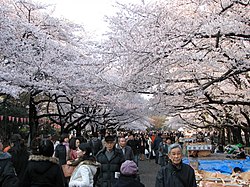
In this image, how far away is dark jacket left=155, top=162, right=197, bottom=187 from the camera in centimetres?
385

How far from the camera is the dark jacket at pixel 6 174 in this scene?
4.07m

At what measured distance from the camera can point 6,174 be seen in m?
4.15

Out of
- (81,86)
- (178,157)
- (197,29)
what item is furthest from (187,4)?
(178,157)

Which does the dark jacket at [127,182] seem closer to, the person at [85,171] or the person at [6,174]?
the person at [85,171]

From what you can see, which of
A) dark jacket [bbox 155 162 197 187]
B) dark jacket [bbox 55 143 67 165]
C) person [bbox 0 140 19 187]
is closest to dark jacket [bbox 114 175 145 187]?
dark jacket [bbox 155 162 197 187]

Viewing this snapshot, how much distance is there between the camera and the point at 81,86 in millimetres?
14539

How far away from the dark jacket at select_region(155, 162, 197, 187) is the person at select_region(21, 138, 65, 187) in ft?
3.92

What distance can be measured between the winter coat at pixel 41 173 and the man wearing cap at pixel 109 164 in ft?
4.20

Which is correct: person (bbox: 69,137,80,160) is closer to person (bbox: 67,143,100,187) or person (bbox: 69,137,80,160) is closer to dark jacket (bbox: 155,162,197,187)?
person (bbox: 67,143,100,187)

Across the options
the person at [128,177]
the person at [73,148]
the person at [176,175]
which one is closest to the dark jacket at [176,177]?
Answer: the person at [176,175]

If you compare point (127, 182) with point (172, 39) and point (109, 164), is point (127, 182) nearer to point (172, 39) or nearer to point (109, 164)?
point (109, 164)

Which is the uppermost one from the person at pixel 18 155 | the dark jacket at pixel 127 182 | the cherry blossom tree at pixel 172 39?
the cherry blossom tree at pixel 172 39

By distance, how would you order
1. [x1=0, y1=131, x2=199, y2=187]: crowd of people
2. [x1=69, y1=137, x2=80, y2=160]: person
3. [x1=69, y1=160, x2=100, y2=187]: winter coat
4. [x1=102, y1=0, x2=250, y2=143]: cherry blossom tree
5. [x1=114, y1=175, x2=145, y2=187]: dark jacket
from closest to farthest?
[x1=114, y1=175, x2=145, y2=187]: dark jacket < [x1=0, y1=131, x2=199, y2=187]: crowd of people < [x1=69, y1=160, x2=100, y2=187]: winter coat < [x1=69, y1=137, x2=80, y2=160]: person < [x1=102, y1=0, x2=250, y2=143]: cherry blossom tree

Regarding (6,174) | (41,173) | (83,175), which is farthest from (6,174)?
(83,175)
